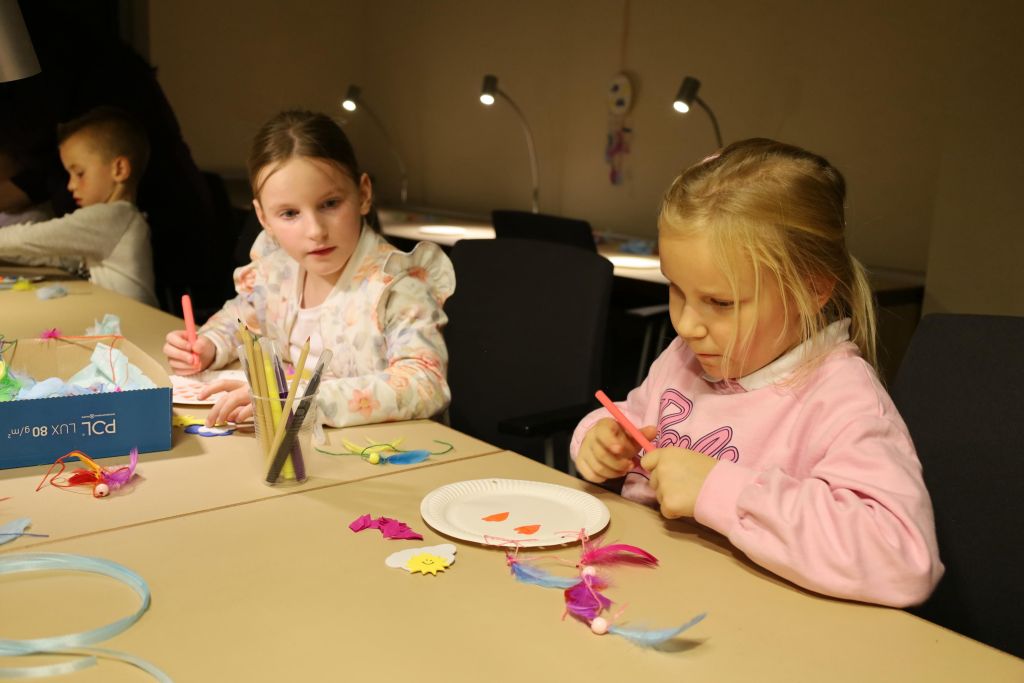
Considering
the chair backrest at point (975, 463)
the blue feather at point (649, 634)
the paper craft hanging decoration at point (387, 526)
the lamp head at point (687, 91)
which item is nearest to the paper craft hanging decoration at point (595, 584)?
the blue feather at point (649, 634)

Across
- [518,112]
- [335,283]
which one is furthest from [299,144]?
[518,112]

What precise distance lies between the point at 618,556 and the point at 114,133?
2490 mm

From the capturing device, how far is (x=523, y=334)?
1.91 m

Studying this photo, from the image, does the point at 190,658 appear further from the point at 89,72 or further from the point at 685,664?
the point at 89,72

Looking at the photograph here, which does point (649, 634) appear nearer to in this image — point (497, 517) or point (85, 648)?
point (497, 517)

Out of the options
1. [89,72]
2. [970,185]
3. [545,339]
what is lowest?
[545,339]

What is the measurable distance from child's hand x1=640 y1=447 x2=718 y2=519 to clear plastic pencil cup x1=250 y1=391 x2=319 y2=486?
43 centimetres

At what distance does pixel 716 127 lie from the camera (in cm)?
362

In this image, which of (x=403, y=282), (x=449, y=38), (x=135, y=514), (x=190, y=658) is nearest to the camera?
(x=190, y=658)

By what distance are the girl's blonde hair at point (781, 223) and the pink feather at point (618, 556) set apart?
0.91 ft

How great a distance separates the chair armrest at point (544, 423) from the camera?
158 centimetres

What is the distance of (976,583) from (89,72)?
3.24 meters

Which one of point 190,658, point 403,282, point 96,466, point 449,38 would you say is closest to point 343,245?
point 403,282

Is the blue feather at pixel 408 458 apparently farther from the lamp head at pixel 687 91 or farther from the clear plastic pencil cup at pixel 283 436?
the lamp head at pixel 687 91
